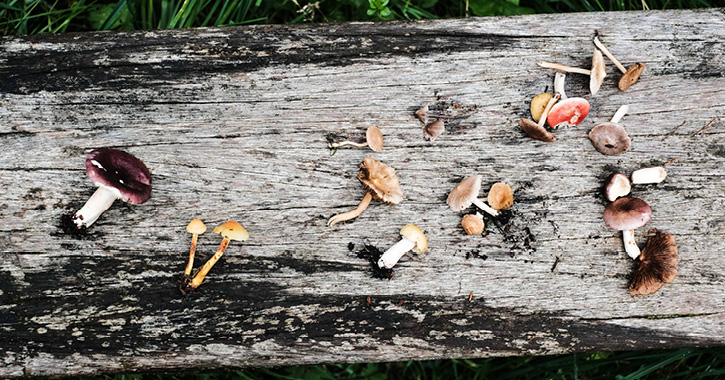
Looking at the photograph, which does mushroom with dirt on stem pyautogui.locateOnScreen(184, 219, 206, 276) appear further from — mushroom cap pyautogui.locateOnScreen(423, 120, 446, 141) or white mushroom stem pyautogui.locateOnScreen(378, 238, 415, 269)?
mushroom cap pyautogui.locateOnScreen(423, 120, 446, 141)

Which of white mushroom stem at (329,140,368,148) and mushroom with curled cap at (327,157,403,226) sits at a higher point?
white mushroom stem at (329,140,368,148)

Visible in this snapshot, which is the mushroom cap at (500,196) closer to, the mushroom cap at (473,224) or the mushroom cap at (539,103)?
the mushroom cap at (473,224)

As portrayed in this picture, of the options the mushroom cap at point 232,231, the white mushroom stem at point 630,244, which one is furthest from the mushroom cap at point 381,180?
the white mushroom stem at point 630,244

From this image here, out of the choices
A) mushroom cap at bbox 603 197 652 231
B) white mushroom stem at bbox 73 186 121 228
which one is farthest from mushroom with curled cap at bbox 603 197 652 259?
white mushroom stem at bbox 73 186 121 228

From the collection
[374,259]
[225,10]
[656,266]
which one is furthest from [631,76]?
[225,10]

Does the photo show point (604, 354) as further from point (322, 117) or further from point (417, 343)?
point (322, 117)

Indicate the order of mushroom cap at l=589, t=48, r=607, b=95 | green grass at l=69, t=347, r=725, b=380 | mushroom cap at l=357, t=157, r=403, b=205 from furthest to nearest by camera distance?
green grass at l=69, t=347, r=725, b=380
mushroom cap at l=589, t=48, r=607, b=95
mushroom cap at l=357, t=157, r=403, b=205
